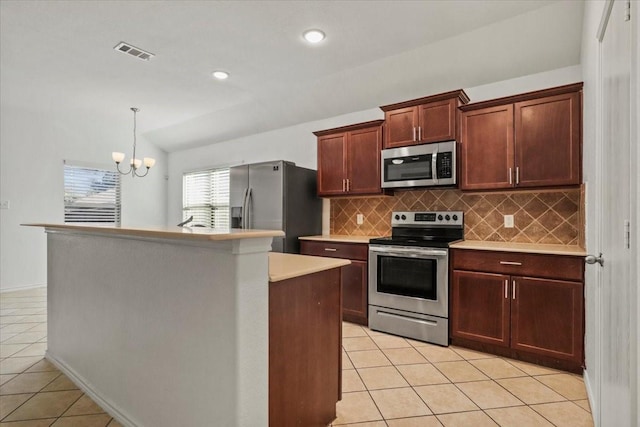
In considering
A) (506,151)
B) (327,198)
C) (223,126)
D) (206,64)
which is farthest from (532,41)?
(223,126)

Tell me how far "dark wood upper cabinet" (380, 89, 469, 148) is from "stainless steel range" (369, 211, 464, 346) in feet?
2.59

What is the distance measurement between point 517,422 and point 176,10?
11.7ft

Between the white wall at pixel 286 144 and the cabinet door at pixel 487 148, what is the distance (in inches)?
19.0

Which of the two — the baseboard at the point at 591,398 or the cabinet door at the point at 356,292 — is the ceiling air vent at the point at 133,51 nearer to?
the cabinet door at the point at 356,292

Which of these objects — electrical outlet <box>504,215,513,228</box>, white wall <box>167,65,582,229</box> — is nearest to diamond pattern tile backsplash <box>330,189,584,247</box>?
electrical outlet <box>504,215,513,228</box>

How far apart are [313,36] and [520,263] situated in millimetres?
2513

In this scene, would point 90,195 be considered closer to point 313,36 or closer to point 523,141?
point 313,36

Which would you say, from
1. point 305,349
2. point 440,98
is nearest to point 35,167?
point 305,349

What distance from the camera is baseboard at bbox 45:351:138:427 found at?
70.9 inches

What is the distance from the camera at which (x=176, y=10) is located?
2.60 meters

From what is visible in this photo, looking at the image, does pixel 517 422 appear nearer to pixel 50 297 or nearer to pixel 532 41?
pixel 532 41

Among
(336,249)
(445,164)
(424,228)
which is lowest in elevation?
(336,249)

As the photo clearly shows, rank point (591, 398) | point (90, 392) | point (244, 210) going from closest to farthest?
point (591, 398) < point (90, 392) < point (244, 210)

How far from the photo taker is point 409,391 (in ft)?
7.11
